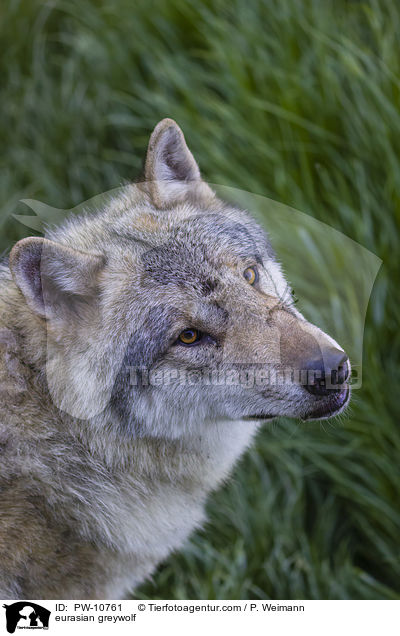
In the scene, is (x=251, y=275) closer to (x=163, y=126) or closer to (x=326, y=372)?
(x=326, y=372)

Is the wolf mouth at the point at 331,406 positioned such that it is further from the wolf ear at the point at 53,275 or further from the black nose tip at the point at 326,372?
the wolf ear at the point at 53,275

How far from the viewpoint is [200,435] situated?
2.95 metres

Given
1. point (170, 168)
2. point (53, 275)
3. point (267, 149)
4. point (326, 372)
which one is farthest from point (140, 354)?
point (267, 149)

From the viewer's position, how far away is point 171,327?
2635 mm

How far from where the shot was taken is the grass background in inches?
161

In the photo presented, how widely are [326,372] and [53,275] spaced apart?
3.51 feet

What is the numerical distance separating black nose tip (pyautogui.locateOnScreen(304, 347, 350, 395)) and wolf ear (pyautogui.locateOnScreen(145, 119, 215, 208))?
3.30ft

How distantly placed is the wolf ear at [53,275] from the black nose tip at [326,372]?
0.92 metres

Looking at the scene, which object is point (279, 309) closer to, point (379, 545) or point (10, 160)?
point (379, 545)

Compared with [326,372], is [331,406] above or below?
below

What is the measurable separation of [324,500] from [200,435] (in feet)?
6.03

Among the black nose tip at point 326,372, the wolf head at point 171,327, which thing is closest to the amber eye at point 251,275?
the wolf head at point 171,327

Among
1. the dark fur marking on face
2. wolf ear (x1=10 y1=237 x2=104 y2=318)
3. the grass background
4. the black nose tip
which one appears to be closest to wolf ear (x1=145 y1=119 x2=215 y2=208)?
wolf ear (x1=10 y1=237 x2=104 y2=318)
